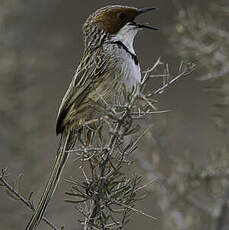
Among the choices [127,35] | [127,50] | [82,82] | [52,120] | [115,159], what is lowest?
[115,159]

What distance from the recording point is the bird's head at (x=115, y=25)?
328 cm

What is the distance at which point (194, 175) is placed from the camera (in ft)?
11.3

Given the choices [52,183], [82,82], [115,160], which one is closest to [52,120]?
[82,82]

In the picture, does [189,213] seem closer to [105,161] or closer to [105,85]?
[105,85]

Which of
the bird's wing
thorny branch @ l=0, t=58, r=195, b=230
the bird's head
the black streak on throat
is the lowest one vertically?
thorny branch @ l=0, t=58, r=195, b=230

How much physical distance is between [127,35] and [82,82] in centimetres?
39

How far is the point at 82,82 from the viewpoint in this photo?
3.10 metres

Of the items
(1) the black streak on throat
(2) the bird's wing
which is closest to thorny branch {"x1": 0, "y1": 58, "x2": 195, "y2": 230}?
(2) the bird's wing

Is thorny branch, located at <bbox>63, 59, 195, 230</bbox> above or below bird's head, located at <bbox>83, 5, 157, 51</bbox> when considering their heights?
below

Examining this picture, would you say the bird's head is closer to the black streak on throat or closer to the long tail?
the black streak on throat

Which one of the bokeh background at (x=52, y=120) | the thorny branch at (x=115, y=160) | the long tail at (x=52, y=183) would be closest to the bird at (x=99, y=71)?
the long tail at (x=52, y=183)

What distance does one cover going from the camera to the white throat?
128 inches

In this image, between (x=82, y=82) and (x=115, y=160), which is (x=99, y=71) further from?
(x=115, y=160)

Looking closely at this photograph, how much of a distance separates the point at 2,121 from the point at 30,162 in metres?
0.39
